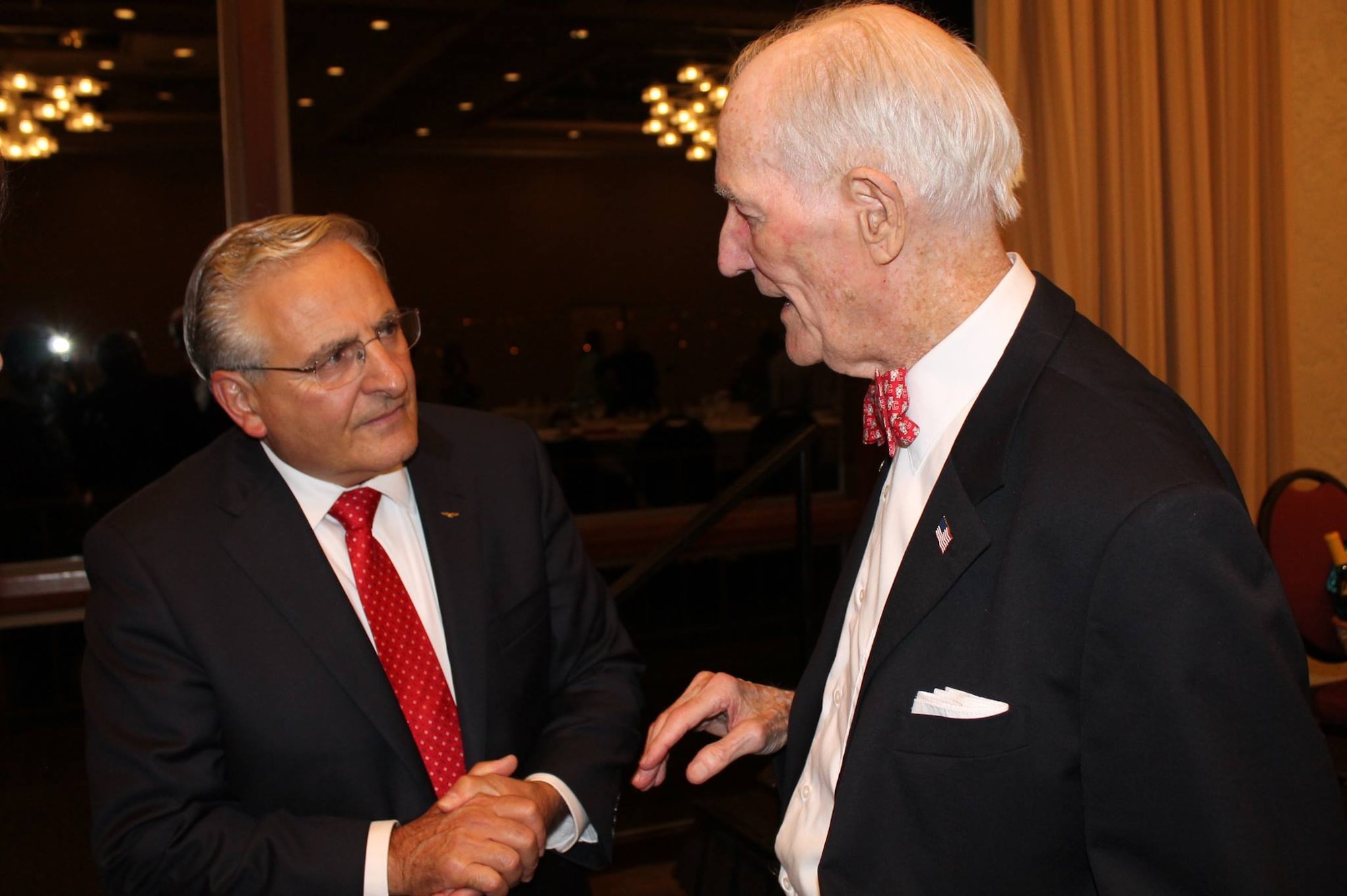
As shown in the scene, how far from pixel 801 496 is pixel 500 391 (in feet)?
13.2

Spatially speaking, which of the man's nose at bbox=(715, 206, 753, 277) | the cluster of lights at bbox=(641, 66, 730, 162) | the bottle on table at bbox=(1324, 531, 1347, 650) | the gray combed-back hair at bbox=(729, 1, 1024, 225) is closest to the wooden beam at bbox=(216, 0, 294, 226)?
the man's nose at bbox=(715, 206, 753, 277)

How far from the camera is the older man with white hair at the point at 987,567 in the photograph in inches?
38.6

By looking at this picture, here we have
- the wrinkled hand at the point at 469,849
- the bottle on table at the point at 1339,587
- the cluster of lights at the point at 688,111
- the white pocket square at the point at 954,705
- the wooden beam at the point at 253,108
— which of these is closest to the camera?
the white pocket square at the point at 954,705

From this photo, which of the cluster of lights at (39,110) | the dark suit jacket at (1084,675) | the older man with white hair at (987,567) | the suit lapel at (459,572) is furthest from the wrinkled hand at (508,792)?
the cluster of lights at (39,110)

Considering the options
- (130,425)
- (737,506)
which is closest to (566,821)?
(737,506)

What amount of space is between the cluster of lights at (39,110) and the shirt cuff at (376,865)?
351cm

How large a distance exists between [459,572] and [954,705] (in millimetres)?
1094

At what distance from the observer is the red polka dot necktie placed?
6.20ft

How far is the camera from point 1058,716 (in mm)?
1079

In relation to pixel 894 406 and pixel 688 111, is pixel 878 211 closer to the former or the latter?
pixel 894 406

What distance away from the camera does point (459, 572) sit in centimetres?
200

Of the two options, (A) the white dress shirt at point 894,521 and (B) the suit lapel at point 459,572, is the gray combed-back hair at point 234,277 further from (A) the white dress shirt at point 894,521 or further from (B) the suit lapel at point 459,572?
(A) the white dress shirt at point 894,521

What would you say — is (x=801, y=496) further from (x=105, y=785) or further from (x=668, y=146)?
(x=668, y=146)

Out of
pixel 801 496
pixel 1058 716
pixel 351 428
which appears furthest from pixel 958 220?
pixel 801 496
